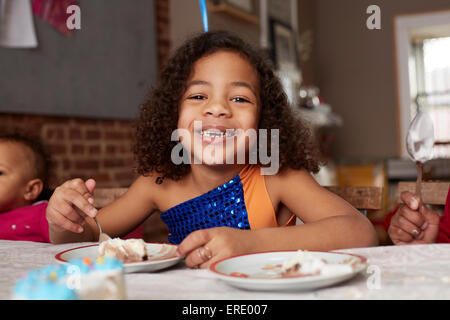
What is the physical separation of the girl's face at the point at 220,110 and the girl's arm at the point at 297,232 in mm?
135

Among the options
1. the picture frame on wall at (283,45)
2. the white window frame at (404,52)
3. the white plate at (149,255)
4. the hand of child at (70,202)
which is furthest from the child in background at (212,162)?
the white window frame at (404,52)

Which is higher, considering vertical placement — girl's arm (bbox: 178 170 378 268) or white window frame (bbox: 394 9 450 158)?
white window frame (bbox: 394 9 450 158)

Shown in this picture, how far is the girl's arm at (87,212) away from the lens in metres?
0.80

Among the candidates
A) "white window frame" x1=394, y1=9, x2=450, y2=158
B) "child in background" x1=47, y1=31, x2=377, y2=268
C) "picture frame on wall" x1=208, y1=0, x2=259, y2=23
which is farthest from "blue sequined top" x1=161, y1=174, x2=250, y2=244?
"white window frame" x1=394, y1=9, x2=450, y2=158

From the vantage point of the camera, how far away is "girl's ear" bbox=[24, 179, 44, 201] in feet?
4.09

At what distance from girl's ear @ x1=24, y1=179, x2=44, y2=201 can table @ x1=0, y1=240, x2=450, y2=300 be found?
59 cm

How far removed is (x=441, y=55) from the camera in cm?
608

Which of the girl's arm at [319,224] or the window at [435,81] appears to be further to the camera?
the window at [435,81]

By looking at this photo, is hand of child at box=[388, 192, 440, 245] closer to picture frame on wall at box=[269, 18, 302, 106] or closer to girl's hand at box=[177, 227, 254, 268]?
girl's hand at box=[177, 227, 254, 268]

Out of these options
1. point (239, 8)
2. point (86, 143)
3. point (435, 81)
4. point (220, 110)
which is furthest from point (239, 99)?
point (435, 81)

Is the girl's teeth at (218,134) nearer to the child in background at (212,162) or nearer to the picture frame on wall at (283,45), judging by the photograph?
the child in background at (212,162)

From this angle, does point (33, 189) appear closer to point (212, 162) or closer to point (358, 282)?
point (212, 162)

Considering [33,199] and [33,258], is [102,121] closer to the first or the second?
[33,199]

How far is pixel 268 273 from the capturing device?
0.54m
